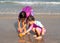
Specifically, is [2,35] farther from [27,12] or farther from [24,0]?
[24,0]

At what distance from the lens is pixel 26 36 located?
6.28 metres

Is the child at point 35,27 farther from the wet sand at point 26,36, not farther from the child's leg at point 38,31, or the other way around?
the wet sand at point 26,36

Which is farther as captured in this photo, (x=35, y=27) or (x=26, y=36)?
(x=26, y=36)

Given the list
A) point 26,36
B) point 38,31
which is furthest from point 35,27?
point 26,36

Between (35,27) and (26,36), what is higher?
(35,27)

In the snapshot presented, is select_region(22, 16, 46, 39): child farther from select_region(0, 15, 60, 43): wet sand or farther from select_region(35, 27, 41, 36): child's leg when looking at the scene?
select_region(0, 15, 60, 43): wet sand

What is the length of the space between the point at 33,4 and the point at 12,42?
603 cm

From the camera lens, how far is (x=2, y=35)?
6.38 m

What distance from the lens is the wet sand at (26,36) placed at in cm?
599

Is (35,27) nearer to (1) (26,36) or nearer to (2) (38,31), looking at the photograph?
(2) (38,31)

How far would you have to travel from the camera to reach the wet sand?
A: 236 inches

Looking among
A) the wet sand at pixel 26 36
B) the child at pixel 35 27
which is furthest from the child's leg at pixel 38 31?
the wet sand at pixel 26 36

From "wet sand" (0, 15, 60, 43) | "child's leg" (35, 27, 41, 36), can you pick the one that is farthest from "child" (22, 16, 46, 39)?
"wet sand" (0, 15, 60, 43)

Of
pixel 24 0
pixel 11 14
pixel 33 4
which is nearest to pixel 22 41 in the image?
pixel 11 14
